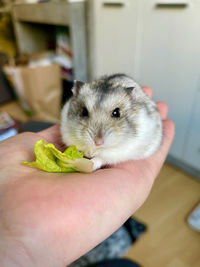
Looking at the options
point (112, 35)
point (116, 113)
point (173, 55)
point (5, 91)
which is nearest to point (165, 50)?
point (173, 55)

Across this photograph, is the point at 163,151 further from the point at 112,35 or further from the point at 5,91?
the point at 5,91

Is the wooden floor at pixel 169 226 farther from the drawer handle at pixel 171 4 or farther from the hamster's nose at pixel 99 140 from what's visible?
the drawer handle at pixel 171 4

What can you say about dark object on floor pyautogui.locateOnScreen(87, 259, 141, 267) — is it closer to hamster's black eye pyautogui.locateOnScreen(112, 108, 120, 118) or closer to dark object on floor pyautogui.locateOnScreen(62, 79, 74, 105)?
hamster's black eye pyautogui.locateOnScreen(112, 108, 120, 118)

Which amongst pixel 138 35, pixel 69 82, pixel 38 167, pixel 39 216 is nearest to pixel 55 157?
pixel 38 167

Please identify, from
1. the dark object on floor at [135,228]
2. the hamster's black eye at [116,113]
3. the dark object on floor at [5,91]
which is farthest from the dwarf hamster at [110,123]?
the dark object on floor at [5,91]

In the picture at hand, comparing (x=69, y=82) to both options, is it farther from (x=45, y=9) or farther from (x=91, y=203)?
(x=91, y=203)
